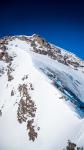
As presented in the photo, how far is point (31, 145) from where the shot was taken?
38719 millimetres

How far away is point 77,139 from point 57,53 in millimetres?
45278

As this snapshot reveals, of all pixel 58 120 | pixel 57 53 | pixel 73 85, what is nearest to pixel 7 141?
pixel 58 120

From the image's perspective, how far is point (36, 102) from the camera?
145 ft

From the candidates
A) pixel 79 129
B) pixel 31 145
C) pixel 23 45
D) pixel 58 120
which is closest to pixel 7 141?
pixel 31 145

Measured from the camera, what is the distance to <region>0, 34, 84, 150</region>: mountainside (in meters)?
36.1

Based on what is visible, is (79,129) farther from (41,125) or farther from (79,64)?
(79,64)

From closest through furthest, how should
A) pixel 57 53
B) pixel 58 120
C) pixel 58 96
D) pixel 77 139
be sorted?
pixel 77 139, pixel 58 120, pixel 58 96, pixel 57 53

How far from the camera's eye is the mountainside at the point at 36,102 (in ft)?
118

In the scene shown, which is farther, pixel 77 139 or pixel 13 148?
pixel 13 148

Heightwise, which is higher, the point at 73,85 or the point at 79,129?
the point at 73,85

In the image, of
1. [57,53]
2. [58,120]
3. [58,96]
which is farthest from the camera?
[57,53]

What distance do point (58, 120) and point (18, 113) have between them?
1047cm

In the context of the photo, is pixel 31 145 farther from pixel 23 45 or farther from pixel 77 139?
pixel 23 45

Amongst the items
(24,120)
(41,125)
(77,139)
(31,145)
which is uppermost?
(24,120)
